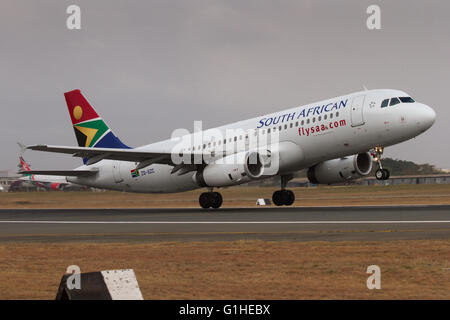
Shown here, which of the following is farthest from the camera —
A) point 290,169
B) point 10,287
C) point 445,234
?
point 290,169

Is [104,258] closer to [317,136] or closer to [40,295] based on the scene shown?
[40,295]

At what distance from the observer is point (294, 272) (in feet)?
35.0

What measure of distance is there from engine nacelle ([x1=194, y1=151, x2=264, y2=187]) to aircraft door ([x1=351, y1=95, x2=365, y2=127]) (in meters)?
5.12

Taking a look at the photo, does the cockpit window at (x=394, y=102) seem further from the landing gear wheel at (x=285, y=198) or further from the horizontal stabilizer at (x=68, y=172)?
the horizontal stabilizer at (x=68, y=172)

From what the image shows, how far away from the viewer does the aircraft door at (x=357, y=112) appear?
29719 millimetres

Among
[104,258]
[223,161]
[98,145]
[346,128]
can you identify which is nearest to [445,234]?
[104,258]

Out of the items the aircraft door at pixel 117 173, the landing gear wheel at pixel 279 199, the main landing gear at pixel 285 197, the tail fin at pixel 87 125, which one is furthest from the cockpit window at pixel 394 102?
the tail fin at pixel 87 125

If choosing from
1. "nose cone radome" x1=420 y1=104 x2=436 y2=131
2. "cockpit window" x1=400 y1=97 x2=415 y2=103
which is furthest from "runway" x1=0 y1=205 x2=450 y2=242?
"cockpit window" x1=400 y1=97 x2=415 y2=103

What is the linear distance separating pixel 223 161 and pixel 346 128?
650 cm

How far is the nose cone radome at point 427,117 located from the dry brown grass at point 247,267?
1504 cm

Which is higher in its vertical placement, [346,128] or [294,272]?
[346,128]

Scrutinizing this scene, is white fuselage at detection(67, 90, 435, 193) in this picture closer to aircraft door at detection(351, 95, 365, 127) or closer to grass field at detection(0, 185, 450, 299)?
aircraft door at detection(351, 95, 365, 127)

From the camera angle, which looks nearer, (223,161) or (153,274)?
(153,274)
